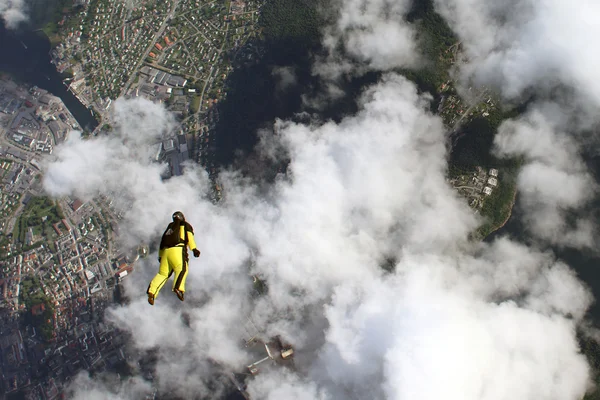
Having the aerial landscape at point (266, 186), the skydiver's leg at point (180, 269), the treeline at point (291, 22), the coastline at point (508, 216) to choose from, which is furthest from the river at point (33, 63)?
the coastline at point (508, 216)

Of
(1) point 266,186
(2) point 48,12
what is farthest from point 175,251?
(2) point 48,12

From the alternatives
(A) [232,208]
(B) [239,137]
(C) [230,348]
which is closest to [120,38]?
(B) [239,137]

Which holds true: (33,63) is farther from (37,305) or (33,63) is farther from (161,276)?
(161,276)

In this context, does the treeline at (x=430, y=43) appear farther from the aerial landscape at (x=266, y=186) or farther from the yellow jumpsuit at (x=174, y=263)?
the yellow jumpsuit at (x=174, y=263)

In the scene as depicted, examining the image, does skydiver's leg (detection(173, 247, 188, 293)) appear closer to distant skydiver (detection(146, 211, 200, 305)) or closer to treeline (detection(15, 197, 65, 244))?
distant skydiver (detection(146, 211, 200, 305))

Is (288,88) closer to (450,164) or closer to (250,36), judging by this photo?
(250,36)

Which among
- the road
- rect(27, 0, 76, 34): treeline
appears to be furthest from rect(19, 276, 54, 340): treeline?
rect(27, 0, 76, 34): treeline
